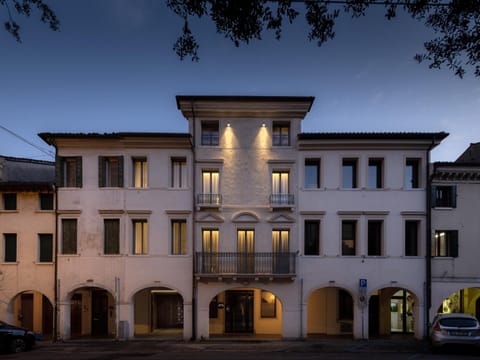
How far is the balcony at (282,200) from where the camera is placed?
19.5 metres

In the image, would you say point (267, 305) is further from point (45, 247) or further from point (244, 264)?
point (45, 247)

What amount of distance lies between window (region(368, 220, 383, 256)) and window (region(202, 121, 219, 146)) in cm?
1001

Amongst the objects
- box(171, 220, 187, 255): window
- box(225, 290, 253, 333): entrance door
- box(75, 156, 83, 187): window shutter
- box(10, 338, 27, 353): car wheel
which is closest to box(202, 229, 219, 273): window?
box(171, 220, 187, 255): window

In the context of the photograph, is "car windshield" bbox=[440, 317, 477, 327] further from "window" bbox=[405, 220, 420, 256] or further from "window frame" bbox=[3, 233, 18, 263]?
"window frame" bbox=[3, 233, 18, 263]

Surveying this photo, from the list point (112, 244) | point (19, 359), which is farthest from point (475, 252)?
point (19, 359)

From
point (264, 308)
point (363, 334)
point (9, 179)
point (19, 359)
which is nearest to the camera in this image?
point (19, 359)

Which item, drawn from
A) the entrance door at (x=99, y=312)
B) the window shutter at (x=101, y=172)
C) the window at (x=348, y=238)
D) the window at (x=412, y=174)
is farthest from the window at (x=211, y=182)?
the window at (x=412, y=174)

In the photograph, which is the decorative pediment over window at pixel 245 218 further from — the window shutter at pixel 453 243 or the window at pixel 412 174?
the window shutter at pixel 453 243

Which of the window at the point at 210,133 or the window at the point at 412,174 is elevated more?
the window at the point at 210,133

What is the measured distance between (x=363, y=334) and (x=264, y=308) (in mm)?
5764

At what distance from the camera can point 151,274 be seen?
19406 mm

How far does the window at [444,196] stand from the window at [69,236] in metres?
20.3

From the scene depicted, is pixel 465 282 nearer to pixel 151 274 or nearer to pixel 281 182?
pixel 281 182

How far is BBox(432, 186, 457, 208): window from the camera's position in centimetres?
1992
